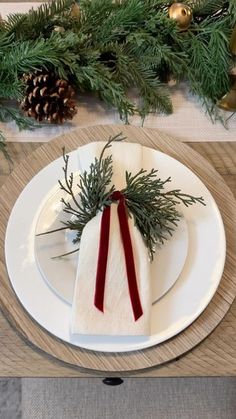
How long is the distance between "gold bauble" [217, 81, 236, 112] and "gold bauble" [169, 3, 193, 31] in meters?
0.11

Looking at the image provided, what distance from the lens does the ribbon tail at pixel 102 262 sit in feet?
1.81

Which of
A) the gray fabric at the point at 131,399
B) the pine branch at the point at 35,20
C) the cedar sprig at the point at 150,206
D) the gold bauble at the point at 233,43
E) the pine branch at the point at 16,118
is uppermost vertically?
the pine branch at the point at 35,20

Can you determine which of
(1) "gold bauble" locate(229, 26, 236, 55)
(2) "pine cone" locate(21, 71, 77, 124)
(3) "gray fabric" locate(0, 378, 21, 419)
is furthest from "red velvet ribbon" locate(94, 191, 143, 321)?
(3) "gray fabric" locate(0, 378, 21, 419)

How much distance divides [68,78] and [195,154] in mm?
210

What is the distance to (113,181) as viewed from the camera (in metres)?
0.61

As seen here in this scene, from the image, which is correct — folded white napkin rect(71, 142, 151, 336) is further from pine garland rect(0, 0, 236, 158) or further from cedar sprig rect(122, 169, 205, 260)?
pine garland rect(0, 0, 236, 158)

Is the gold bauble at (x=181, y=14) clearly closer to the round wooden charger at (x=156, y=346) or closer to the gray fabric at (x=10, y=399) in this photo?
the round wooden charger at (x=156, y=346)

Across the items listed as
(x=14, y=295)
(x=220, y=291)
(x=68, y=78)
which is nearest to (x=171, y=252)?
(x=220, y=291)

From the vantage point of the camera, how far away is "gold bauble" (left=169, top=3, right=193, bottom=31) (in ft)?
2.35

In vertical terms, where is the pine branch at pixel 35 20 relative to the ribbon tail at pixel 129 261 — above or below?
above

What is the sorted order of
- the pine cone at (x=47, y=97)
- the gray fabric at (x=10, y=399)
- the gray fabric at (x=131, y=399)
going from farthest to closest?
the gray fabric at (x=10, y=399) → the gray fabric at (x=131, y=399) → the pine cone at (x=47, y=97)

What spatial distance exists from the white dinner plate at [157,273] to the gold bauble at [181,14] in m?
0.21

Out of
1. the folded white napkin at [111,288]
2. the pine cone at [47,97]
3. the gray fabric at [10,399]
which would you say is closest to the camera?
the folded white napkin at [111,288]

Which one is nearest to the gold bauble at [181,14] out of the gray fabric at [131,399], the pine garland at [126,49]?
the pine garland at [126,49]
